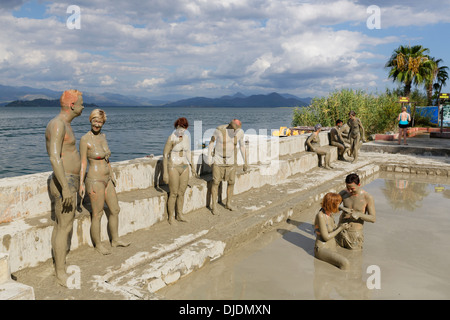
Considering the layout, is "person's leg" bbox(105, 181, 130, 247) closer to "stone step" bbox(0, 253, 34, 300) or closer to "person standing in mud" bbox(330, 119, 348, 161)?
"stone step" bbox(0, 253, 34, 300)

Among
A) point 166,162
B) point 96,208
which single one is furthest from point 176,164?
point 96,208

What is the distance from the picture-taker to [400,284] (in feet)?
14.2

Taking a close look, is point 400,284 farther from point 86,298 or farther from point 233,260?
point 86,298

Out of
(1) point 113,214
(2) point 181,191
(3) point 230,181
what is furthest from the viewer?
(3) point 230,181

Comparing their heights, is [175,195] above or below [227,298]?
above

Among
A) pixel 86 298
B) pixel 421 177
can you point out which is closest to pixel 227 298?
pixel 86 298

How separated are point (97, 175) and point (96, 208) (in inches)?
15.9

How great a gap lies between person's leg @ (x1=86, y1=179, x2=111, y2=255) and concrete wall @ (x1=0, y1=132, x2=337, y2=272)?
162 millimetres

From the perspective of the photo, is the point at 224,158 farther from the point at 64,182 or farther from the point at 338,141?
the point at 338,141

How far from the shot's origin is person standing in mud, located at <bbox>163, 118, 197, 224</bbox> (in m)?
5.27

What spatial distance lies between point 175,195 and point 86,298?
227cm

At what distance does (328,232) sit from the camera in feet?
15.9

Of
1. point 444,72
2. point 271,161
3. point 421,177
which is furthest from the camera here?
point 444,72

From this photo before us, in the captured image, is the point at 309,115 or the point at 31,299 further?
the point at 309,115
